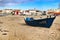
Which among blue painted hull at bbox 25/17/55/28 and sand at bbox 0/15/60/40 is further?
blue painted hull at bbox 25/17/55/28

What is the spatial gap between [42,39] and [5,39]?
3814 millimetres

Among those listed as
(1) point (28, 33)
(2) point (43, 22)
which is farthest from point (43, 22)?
(1) point (28, 33)

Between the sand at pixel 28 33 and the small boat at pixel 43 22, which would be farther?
the small boat at pixel 43 22

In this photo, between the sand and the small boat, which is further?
the small boat

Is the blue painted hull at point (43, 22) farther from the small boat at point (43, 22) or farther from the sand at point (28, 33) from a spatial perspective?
the sand at point (28, 33)

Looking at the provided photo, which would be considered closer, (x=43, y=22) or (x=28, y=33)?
(x=28, y=33)

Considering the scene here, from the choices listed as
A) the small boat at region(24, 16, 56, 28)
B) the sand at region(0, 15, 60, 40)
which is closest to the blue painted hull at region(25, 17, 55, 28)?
the small boat at region(24, 16, 56, 28)

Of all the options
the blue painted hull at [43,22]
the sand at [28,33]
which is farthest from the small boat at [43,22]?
the sand at [28,33]

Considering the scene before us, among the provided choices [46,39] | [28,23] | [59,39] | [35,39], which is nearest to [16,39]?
[35,39]

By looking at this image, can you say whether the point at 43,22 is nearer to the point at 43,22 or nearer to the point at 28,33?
the point at 43,22

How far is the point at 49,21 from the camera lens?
27922mm

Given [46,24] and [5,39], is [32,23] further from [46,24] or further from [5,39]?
[5,39]

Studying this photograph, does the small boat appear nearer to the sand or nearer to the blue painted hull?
the blue painted hull

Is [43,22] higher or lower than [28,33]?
higher
